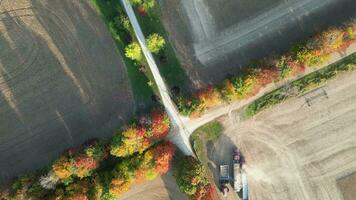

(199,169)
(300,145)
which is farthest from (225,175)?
(300,145)

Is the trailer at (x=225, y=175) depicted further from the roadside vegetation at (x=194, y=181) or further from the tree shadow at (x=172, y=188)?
the tree shadow at (x=172, y=188)

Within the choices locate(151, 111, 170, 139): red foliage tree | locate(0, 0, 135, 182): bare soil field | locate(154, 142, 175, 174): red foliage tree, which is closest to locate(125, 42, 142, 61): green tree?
locate(0, 0, 135, 182): bare soil field

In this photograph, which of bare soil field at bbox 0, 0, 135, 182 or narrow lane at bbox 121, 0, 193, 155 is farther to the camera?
bare soil field at bbox 0, 0, 135, 182

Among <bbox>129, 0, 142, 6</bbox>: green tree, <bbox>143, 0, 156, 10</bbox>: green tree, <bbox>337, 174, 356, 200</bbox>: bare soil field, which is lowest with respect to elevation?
<bbox>337, 174, 356, 200</bbox>: bare soil field

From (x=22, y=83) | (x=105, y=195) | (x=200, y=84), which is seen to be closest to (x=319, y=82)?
(x=200, y=84)

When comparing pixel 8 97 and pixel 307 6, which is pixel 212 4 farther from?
pixel 8 97

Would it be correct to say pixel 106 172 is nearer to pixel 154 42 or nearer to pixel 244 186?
pixel 154 42

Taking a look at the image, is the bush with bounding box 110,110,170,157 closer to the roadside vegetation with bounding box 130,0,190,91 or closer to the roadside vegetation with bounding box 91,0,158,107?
the roadside vegetation with bounding box 91,0,158,107
